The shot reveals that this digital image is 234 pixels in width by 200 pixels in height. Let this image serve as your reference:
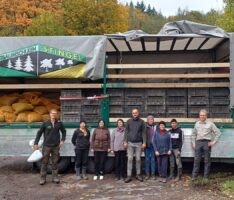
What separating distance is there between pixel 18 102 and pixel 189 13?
49738 millimetres

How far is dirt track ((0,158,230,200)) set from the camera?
7.34 m

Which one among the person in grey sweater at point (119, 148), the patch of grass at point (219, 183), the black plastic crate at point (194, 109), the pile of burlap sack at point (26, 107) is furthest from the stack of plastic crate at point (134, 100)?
the patch of grass at point (219, 183)

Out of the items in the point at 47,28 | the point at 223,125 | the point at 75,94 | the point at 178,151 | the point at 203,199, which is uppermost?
the point at 47,28

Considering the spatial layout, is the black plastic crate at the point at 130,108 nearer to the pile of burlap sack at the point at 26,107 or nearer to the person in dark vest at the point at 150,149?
the person in dark vest at the point at 150,149

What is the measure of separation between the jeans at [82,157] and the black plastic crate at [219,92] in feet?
10.5

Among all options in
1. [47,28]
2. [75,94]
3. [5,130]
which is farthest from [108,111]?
[47,28]

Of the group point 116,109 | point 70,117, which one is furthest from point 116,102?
point 70,117

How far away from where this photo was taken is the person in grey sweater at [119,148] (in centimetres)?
885

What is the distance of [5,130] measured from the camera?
365 inches

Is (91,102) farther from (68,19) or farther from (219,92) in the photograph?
(68,19)

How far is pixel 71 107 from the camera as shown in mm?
9156

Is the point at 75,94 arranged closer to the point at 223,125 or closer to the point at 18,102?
the point at 18,102

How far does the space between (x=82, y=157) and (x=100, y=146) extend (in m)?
0.54

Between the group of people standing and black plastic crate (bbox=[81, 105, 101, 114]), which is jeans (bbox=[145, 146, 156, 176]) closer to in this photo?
the group of people standing
